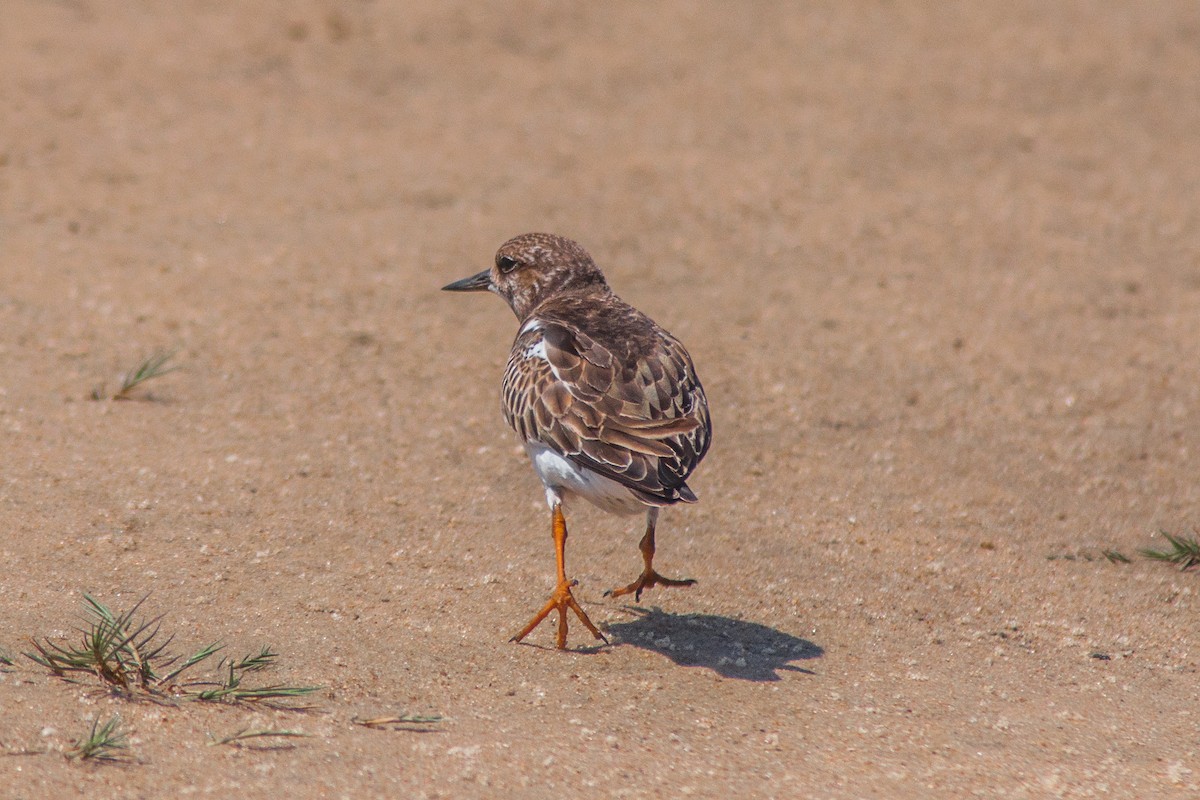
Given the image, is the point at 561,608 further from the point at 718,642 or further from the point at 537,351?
the point at 537,351

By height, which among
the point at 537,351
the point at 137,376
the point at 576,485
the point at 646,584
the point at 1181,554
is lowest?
the point at 646,584

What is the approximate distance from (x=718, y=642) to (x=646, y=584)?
410mm

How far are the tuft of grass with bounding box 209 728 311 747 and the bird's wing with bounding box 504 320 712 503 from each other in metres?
1.47

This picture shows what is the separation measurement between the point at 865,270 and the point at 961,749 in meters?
4.75

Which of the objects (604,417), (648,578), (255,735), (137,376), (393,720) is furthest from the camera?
(137,376)

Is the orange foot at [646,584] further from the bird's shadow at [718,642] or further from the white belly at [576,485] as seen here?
the white belly at [576,485]

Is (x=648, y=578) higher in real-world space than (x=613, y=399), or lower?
lower

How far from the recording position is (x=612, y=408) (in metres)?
5.25

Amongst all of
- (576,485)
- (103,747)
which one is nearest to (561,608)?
(576,485)

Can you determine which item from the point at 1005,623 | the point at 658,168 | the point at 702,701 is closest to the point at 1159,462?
the point at 1005,623

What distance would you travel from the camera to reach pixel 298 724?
432cm

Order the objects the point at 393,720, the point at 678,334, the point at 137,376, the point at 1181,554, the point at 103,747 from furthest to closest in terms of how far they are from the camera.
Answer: the point at 678,334 → the point at 137,376 → the point at 1181,554 → the point at 393,720 → the point at 103,747

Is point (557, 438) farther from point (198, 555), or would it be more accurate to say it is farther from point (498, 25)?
point (498, 25)

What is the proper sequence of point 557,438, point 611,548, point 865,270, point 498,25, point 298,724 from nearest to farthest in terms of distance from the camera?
point 298,724, point 557,438, point 611,548, point 865,270, point 498,25
